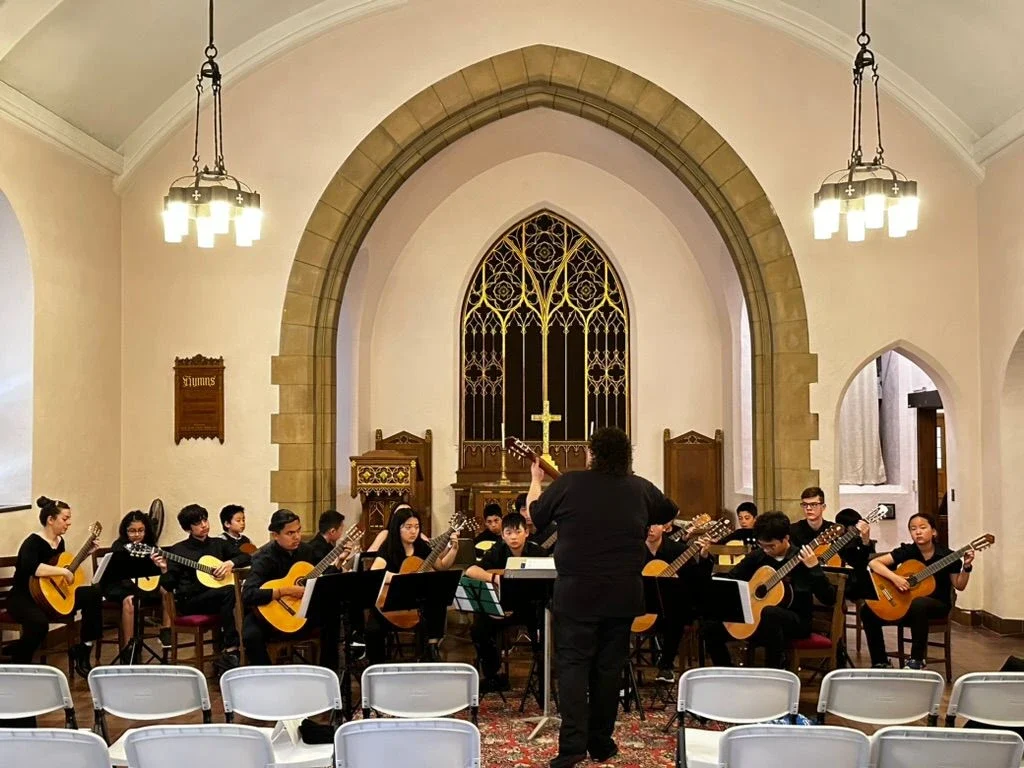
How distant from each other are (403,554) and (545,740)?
6.34 ft

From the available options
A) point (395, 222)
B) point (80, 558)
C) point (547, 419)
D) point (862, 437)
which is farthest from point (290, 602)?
point (862, 437)

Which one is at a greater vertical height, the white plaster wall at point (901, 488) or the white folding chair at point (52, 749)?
the white plaster wall at point (901, 488)

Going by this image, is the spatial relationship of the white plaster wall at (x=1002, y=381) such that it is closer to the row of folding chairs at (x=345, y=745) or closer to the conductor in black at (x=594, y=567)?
the conductor in black at (x=594, y=567)

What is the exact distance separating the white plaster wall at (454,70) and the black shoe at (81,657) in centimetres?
231

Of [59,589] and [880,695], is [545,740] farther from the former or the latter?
[59,589]

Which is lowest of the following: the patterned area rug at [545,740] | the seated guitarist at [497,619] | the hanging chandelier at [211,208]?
the patterned area rug at [545,740]

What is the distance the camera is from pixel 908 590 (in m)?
7.05

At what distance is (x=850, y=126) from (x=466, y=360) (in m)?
4.61

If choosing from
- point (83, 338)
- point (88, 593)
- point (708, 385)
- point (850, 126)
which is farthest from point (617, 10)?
point (88, 593)

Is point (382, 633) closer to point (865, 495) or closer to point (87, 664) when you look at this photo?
point (87, 664)

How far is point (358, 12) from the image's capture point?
9562 millimetres

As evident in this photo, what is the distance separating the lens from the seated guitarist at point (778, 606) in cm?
646

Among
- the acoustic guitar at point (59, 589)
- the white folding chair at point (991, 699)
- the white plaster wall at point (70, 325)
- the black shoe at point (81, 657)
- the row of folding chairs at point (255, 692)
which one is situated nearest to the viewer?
the white folding chair at point (991, 699)

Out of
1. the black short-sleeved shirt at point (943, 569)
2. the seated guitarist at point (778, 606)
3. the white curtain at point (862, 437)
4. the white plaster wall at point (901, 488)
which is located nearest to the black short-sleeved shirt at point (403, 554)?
the seated guitarist at point (778, 606)
